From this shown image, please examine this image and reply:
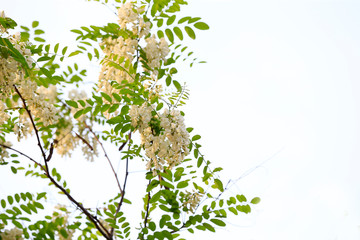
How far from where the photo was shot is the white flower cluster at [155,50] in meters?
2.50

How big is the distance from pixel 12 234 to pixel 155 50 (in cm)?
149

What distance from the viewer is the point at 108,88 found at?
103 inches

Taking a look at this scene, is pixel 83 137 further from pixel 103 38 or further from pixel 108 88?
pixel 103 38

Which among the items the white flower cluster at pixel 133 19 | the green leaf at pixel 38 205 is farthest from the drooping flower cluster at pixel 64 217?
the white flower cluster at pixel 133 19

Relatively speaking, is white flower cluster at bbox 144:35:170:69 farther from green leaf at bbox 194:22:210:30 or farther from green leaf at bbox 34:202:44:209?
green leaf at bbox 34:202:44:209

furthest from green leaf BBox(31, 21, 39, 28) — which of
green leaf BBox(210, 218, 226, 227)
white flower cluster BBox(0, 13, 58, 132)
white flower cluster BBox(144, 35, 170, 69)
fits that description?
green leaf BBox(210, 218, 226, 227)

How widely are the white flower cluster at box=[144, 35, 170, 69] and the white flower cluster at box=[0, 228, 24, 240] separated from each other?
1.38m

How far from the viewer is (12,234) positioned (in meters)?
2.12

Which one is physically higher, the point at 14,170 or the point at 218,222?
the point at 14,170

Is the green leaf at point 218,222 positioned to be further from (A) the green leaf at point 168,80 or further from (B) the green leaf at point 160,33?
(B) the green leaf at point 160,33

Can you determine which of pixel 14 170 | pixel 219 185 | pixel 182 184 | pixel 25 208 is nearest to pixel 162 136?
pixel 182 184

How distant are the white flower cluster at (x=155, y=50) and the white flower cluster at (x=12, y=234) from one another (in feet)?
4.52

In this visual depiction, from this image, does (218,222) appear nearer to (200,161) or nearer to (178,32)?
(200,161)

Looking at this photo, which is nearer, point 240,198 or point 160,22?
point 240,198
